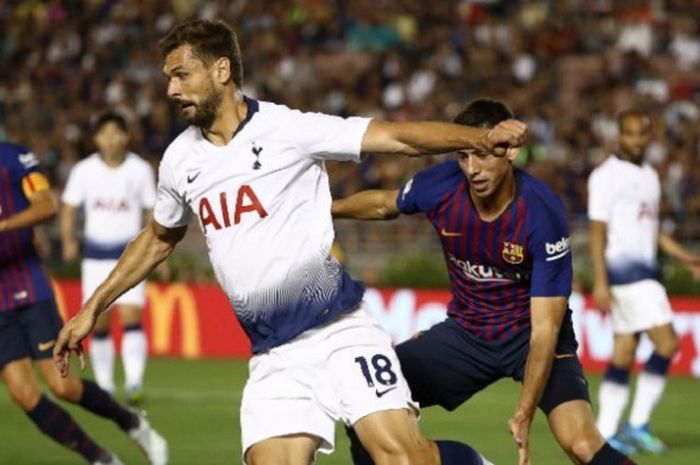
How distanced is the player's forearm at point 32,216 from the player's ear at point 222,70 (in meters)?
2.97

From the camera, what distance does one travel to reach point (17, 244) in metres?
9.87

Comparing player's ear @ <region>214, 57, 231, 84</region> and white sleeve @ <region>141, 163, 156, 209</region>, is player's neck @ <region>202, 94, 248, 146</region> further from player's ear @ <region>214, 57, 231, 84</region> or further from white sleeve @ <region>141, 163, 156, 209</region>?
white sleeve @ <region>141, 163, 156, 209</region>

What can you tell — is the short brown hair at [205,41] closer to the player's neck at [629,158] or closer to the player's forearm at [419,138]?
the player's forearm at [419,138]

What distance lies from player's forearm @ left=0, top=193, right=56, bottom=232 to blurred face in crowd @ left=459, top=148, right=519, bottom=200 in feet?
9.58

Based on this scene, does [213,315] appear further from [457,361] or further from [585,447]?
[585,447]

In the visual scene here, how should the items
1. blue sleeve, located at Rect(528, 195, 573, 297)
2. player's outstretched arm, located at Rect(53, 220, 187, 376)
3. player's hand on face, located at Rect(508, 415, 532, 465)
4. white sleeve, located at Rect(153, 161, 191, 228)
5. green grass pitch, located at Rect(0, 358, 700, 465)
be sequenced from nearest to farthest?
player's hand on face, located at Rect(508, 415, 532, 465)
white sleeve, located at Rect(153, 161, 191, 228)
player's outstretched arm, located at Rect(53, 220, 187, 376)
blue sleeve, located at Rect(528, 195, 573, 297)
green grass pitch, located at Rect(0, 358, 700, 465)

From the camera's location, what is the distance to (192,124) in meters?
6.70

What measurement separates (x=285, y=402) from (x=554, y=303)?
1349 mm

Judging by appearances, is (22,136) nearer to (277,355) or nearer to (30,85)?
(30,85)

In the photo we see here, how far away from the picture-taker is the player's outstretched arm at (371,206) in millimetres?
7840

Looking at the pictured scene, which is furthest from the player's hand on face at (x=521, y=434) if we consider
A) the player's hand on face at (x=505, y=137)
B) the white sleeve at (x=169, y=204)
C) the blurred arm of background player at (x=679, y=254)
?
the blurred arm of background player at (x=679, y=254)

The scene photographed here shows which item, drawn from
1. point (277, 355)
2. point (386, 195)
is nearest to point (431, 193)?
point (386, 195)

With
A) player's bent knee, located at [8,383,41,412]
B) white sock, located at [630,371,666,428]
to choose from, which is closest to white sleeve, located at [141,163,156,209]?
white sock, located at [630,371,666,428]

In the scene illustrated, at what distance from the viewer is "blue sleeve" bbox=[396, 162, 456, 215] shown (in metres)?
7.72
